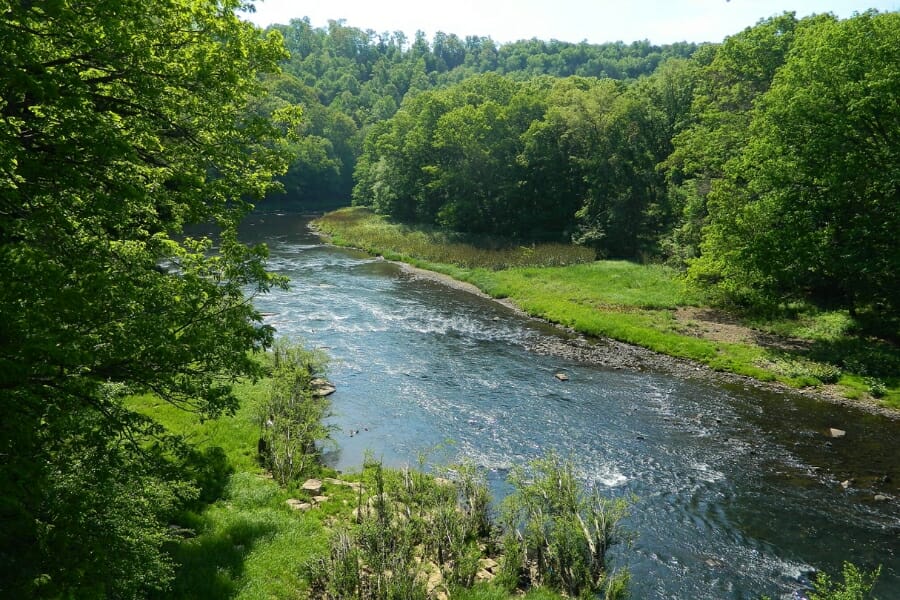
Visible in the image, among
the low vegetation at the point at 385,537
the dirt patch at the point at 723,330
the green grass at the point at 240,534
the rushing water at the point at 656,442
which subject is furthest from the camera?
the dirt patch at the point at 723,330

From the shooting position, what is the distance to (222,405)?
1074cm

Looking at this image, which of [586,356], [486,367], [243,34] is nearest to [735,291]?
[586,356]

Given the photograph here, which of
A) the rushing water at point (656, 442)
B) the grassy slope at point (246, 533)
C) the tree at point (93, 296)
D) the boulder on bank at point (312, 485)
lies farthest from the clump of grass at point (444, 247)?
the tree at point (93, 296)

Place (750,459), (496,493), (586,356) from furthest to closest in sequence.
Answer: (586,356)
(750,459)
(496,493)

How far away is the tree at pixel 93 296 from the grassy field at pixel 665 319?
956 inches

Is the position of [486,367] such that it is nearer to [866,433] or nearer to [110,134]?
[866,433]

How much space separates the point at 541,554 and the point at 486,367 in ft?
50.4

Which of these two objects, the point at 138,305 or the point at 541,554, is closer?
the point at 138,305

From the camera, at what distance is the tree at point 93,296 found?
24.0 feet

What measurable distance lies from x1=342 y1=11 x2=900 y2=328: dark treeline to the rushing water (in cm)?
→ 951

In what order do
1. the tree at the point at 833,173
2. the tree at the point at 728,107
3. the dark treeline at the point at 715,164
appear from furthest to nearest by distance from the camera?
the tree at the point at 728,107 → the dark treeline at the point at 715,164 → the tree at the point at 833,173

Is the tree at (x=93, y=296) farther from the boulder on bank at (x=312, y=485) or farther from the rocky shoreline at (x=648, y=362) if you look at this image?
the rocky shoreline at (x=648, y=362)

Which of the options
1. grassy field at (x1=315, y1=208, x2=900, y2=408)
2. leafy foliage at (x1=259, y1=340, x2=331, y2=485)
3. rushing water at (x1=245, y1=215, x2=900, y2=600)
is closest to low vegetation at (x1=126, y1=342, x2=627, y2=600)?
leafy foliage at (x1=259, y1=340, x2=331, y2=485)

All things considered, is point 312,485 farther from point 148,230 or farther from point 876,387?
point 876,387
